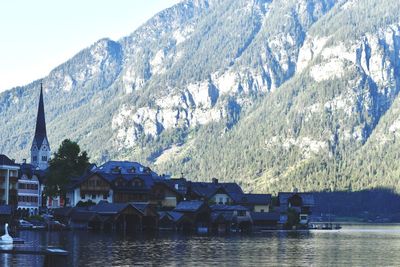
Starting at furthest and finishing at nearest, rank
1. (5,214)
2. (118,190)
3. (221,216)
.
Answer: (118,190) → (221,216) → (5,214)

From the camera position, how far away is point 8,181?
180 meters

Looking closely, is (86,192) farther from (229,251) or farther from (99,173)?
(229,251)

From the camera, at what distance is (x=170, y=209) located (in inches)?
7584

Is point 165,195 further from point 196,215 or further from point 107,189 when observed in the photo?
point 196,215

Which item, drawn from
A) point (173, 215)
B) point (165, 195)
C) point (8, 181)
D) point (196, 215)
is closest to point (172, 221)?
point (173, 215)

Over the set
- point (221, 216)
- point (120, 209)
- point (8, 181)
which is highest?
point (8, 181)

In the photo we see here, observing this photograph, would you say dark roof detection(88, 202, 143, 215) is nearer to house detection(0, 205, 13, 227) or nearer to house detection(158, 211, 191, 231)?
house detection(158, 211, 191, 231)

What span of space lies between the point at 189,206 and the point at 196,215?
240 cm

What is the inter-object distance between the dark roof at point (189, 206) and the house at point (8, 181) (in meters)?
32.9

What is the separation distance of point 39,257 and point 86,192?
97389mm

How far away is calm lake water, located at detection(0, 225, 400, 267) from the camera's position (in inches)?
3730

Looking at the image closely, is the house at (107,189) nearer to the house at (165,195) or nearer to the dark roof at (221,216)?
the house at (165,195)

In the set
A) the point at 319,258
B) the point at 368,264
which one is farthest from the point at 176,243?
the point at 368,264

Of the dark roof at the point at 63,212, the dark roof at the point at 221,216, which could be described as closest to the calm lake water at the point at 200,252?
the dark roof at the point at 221,216
